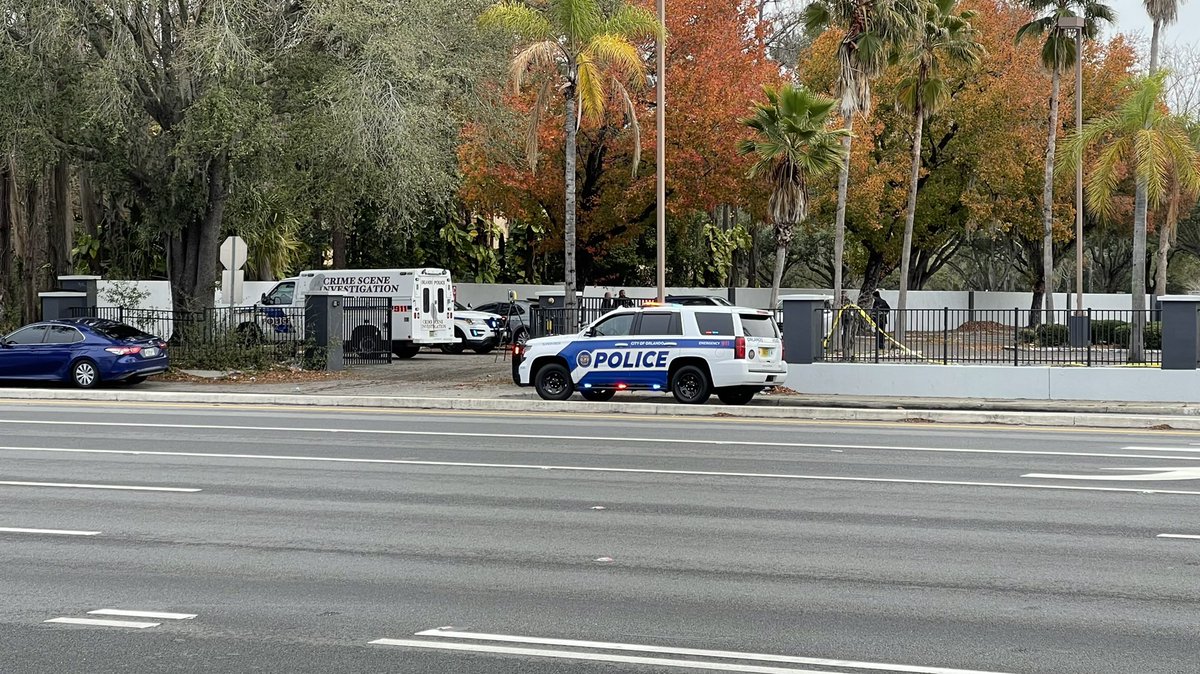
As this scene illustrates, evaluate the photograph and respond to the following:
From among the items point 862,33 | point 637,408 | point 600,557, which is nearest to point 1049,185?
point 862,33

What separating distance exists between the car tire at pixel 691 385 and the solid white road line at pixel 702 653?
15336mm

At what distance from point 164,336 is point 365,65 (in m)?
8.74

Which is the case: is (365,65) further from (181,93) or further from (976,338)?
(976,338)

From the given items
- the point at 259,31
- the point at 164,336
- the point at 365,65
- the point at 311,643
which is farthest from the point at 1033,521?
the point at 164,336

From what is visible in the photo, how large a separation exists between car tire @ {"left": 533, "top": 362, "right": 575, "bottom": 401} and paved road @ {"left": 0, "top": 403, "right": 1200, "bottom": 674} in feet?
20.8

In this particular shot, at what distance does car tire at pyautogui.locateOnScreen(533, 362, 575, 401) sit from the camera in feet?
77.4

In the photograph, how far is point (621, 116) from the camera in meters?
44.1

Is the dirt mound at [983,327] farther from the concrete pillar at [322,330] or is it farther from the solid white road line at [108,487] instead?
the solid white road line at [108,487]

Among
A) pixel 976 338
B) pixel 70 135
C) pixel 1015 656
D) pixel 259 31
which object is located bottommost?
pixel 1015 656

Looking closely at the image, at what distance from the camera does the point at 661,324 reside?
22.7m

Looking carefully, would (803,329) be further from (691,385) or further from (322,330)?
(322,330)

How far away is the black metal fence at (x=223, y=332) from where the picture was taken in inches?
1169

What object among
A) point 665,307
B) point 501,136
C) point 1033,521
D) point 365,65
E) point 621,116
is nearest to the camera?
point 1033,521

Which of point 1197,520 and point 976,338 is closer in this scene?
point 1197,520
